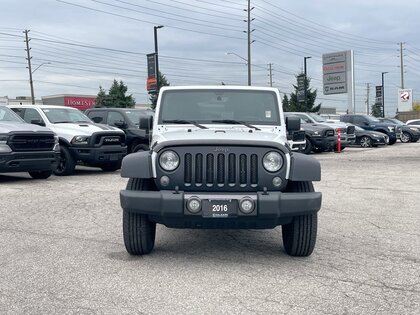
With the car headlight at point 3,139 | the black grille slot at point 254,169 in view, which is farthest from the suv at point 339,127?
the black grille slot at point 254,169

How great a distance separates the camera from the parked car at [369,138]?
2701 cm

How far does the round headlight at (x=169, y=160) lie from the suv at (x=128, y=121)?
10.0 m

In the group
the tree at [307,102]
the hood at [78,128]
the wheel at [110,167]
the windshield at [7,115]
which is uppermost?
the tree at [307,102]

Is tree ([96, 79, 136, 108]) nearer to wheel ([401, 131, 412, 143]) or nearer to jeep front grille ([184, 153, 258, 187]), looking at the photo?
wheel ([401, 131, 412, 143])

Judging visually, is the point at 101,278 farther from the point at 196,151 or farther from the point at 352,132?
the point at 352,132

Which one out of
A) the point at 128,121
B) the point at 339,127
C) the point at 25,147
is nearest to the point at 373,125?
the point at 339,127

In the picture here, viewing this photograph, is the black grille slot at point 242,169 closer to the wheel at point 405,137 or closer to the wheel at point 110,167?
the wheel at point 110,167

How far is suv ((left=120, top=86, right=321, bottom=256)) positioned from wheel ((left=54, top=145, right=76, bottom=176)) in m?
8.51

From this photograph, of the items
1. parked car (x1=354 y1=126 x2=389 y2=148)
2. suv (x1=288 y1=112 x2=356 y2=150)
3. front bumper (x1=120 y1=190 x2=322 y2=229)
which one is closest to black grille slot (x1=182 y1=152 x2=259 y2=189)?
front bumper (x1=120 y1=190 x2=322 y2=229)

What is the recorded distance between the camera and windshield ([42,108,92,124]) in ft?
47.6

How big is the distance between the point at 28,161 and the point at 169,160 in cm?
743

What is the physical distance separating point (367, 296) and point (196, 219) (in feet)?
5.65

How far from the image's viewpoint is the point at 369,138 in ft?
89.0

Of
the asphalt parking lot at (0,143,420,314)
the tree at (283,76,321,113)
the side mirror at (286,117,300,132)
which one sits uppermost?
the tree at (283,76,321,113)
